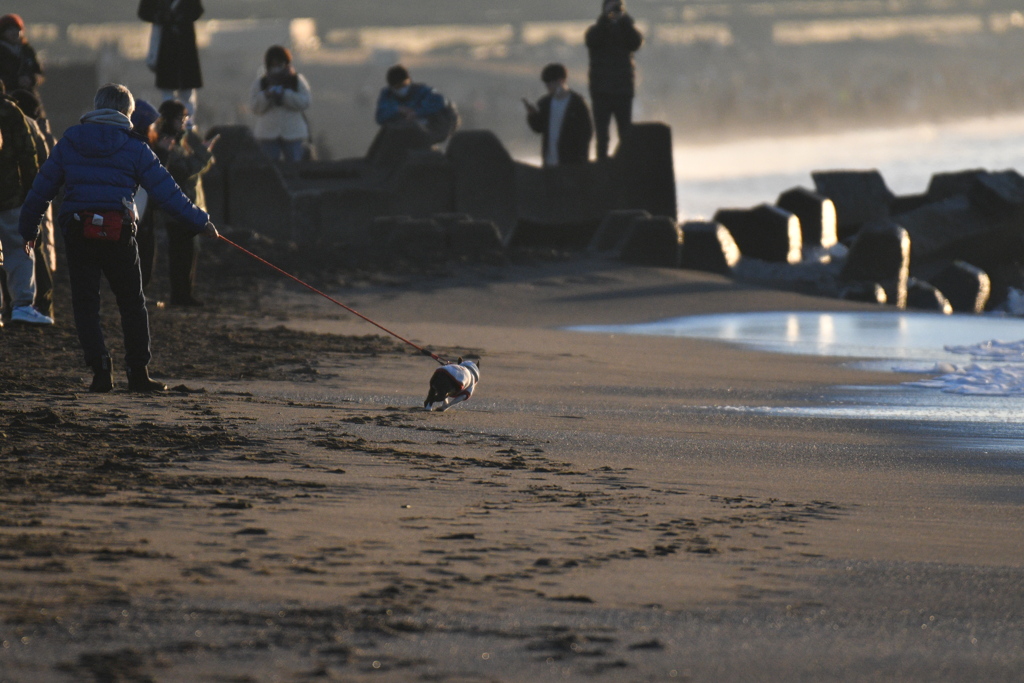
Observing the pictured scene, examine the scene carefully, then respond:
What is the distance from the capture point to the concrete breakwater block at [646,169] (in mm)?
17844

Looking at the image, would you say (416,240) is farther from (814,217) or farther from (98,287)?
(98,287)

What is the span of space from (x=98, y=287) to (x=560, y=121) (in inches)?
410

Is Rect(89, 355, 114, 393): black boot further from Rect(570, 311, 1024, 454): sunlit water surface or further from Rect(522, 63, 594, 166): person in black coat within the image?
Rect(522, 63, 594, 166): person in black coat

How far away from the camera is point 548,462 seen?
234 inches

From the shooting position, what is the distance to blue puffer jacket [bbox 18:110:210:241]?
700cm

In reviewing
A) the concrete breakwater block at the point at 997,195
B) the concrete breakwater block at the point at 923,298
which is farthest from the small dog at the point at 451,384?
the concrete breakwater block at the point at 997,195

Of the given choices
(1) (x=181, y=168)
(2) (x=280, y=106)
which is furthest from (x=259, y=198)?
(1) (x=181, y=168)

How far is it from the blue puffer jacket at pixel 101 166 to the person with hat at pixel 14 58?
4560mm

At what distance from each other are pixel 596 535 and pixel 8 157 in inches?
210

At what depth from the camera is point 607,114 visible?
17594mm

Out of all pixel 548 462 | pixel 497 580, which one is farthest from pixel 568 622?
pixel 548 462

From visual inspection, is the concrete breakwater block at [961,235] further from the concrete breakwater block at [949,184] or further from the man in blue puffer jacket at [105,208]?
the man in blue puffer jacket at [105,208]

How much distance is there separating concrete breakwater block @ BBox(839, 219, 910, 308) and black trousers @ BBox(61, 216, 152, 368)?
11.7 m

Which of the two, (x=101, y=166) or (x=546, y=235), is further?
(x=546, y=235)
